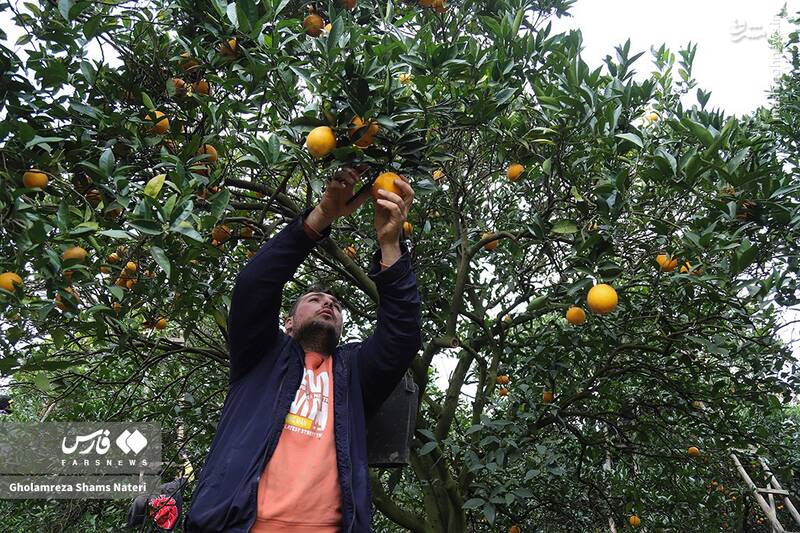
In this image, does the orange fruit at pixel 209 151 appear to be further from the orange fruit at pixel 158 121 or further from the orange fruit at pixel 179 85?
the orange fruit at pixel 179 85

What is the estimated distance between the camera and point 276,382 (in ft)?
6.46

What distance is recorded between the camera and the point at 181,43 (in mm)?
2346

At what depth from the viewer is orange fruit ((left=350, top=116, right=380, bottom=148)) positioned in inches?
67.7

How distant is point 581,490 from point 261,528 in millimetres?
3299

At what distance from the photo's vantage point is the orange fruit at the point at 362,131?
172 centimetres

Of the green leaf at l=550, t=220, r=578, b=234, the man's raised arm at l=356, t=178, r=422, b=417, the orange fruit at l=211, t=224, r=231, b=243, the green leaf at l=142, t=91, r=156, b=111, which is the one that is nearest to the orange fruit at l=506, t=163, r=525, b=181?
the green leaf at l=550, t=220, r=578, b=234

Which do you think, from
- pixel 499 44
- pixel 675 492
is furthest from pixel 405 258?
pixel 675 492

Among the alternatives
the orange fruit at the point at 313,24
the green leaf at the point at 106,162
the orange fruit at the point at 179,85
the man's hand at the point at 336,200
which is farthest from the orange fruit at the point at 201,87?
the man's hand at the point at 336,200

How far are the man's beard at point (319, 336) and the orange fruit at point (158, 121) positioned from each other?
3.02ft

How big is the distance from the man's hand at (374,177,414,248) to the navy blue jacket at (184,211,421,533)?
9 cm

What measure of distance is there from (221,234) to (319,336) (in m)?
0.81

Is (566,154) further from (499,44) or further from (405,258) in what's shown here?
(405,258)

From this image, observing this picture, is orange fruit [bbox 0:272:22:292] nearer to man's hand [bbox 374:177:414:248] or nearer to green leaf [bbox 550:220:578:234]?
man's hand [bbox 374:177:414:248]

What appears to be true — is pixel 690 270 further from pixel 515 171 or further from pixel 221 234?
pixel 221 234
